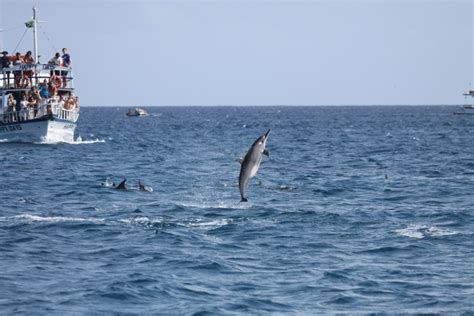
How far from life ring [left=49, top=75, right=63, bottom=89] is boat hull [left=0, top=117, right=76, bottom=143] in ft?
8.92

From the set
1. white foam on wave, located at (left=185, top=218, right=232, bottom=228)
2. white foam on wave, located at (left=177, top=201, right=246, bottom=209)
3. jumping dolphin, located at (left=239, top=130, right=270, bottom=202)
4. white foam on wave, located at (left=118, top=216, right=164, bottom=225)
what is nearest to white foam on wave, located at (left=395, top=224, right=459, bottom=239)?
white foam on wave, located at (left=185, top=218, right=232, bottom=228)

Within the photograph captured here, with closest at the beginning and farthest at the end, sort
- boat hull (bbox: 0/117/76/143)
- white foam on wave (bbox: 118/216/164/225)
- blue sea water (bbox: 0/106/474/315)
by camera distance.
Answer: blue sea water (bbox: 0/106/474/315) < white foam on wave (bbox: 118/216/164/225) < boat hull (bbox: 0/117/76/143)

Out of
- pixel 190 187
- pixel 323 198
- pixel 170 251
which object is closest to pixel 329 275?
pixel 170 251


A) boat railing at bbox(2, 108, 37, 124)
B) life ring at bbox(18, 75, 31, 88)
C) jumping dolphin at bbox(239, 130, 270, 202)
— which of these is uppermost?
life ring at bbox(18, 75, 31, 88)

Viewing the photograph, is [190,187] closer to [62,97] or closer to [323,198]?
[323,198]

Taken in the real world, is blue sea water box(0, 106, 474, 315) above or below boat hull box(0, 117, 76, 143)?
below

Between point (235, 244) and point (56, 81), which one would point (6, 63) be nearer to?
point (56, 81)

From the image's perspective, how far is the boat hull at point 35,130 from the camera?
194 ft

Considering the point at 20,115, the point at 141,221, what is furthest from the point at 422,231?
the point at 20,115

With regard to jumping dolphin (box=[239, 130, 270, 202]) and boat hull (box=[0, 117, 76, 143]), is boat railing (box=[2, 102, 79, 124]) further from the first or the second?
jumping dolphin (box=[239, 130, 270, 202])

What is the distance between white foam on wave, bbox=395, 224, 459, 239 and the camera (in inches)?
929

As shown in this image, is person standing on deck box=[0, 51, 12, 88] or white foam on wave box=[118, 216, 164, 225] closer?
white foam on wave box=[118, 216, 164, 225]

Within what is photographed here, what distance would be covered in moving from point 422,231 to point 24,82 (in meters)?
41.7

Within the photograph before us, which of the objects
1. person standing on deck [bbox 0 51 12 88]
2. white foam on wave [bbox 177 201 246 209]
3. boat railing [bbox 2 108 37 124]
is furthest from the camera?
person standing on deck [bbox 0 51 12 88]
